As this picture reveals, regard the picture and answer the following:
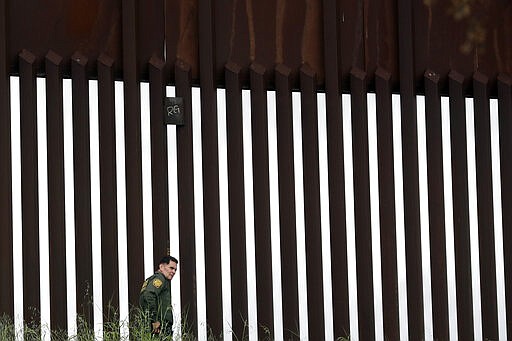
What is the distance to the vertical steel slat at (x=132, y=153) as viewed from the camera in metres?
12.3

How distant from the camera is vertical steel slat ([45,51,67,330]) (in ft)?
39.7

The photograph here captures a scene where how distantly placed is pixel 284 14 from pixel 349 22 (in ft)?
2.20

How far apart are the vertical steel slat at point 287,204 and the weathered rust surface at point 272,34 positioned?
23 cm

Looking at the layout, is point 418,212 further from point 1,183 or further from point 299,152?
point 1,183

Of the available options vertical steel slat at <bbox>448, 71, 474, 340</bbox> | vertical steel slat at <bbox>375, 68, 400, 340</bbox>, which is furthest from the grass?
vertical steel slat at <bbox>448, 71, 474, 340</bbox>

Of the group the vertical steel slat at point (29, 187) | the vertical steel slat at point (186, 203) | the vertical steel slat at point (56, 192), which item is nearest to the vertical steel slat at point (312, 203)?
the vertical steel slat at point (186, 203)

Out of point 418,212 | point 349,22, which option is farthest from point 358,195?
point 349,22

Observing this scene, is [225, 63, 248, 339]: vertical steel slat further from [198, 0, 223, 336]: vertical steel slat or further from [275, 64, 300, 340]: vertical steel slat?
[275, 64, 300, 340]: vertical steel slat

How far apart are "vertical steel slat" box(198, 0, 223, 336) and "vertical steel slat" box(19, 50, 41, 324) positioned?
1576mm

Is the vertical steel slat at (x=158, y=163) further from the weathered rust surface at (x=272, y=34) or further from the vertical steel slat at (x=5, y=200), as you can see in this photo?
the vertical steel slat at (x=5, y=200)

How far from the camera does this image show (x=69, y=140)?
490 inches

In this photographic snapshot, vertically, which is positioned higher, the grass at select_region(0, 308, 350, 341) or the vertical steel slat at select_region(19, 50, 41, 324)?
the vertical steel slat at select_region(19, 50, 41, 324)

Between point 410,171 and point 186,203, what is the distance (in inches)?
90.2

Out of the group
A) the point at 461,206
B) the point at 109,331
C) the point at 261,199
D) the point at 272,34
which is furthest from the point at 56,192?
the point at 461,206
